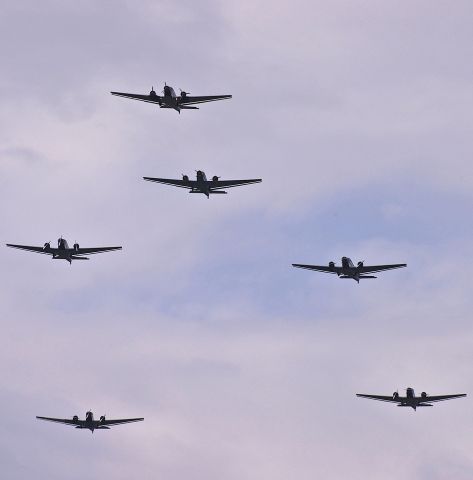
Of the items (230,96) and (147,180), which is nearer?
(230,96)

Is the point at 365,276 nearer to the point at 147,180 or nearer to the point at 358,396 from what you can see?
the point at 358,396

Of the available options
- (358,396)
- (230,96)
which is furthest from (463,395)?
(230,96)

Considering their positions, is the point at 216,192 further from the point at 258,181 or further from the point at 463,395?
the point at 463,395

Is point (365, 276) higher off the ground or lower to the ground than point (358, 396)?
higher

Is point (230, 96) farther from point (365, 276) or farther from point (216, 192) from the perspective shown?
point (365, 276)

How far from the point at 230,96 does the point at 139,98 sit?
18298mm

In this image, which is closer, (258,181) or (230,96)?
(230,96)

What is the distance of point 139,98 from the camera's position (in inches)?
7584

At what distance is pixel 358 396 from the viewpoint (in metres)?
199

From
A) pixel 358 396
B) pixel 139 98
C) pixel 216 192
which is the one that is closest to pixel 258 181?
pixel 216 192

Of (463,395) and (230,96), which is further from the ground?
(230,96)

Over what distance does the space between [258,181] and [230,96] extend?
63.0ft

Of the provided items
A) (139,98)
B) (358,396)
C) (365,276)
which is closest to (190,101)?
(139,98)

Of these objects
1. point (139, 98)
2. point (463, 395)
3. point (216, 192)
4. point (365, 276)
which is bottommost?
point (463, 395)
